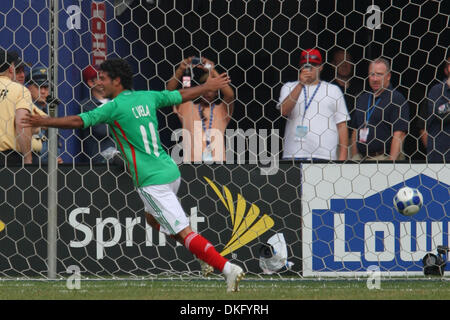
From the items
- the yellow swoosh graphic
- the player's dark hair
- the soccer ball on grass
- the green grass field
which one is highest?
the player's dark hair

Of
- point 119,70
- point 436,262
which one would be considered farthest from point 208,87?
point 436,262

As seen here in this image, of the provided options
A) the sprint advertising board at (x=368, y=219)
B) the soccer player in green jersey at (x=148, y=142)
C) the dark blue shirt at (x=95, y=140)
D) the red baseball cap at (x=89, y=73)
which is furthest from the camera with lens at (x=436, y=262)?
the red baseball cap at (x=89, y=73)

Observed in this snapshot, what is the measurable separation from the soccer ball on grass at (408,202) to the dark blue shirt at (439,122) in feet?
2.87

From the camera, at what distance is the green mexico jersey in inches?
A: 303

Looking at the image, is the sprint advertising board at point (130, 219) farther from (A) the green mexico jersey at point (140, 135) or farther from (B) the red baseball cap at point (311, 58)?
(A) the green mexico jersey at point (140, 135)

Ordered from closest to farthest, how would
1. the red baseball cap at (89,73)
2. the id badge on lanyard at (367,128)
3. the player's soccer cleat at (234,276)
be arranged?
1. the player's soccer cleat at (234,276)
2. the id badge on lanyard at (367,128)
3. the red baseball cap at (89,73)

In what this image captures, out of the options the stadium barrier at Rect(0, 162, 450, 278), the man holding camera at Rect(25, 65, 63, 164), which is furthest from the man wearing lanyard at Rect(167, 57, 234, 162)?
the man holding camera at Rect(25, 65, 63, 164)

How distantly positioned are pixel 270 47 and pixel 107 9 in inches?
76.4

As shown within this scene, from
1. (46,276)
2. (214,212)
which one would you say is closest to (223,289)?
(214,212)

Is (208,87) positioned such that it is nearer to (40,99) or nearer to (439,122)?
(439,122)

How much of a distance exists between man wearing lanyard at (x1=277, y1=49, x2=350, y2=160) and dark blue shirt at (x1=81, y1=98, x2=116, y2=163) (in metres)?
1.72

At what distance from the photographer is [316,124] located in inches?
388

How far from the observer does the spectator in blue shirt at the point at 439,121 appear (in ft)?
32.1

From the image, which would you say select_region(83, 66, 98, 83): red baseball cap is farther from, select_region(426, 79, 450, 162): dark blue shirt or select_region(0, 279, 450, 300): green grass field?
select_region(426, 79, 450, 162): dark blue shirt
